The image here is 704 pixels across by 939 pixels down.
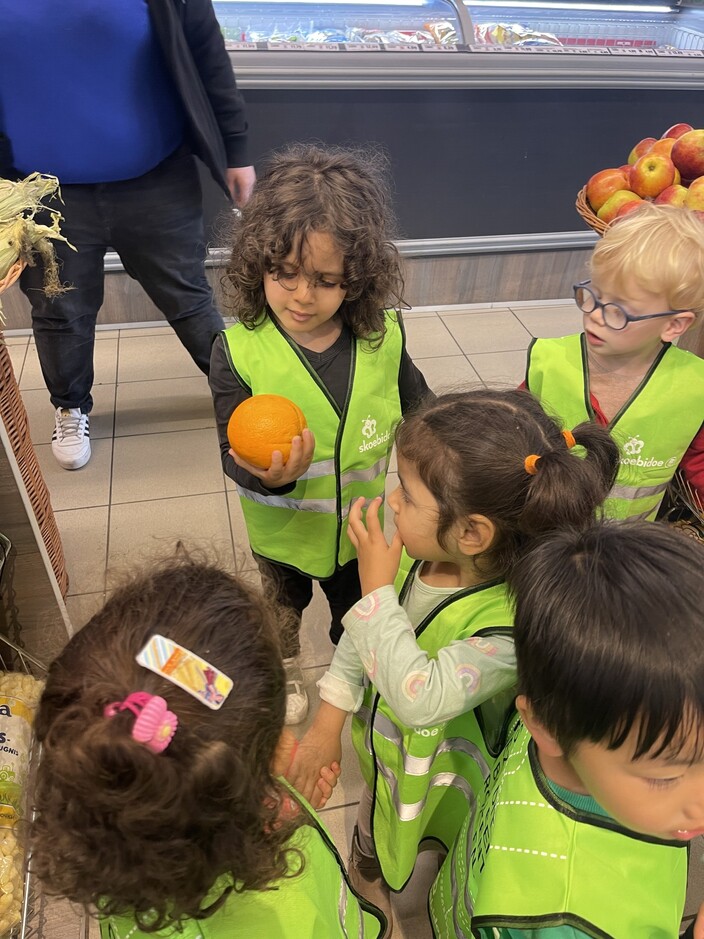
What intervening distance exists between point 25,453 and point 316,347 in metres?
0.86

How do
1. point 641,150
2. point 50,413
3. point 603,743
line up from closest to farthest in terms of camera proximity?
point 603,743 < point 641,150 < point 50,413

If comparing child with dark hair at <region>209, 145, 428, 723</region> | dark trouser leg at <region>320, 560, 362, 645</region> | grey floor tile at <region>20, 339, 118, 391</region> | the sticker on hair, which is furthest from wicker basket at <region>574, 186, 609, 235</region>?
grey floor tile at <region>20, 339, 118, 391</region>

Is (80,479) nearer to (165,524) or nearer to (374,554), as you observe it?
(165,524)

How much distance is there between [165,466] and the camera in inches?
108

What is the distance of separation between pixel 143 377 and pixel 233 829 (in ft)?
9.27

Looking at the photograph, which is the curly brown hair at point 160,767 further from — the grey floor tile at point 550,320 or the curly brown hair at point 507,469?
the grey floor tile at point 550,320

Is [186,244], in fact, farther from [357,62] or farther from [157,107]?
[357,62]

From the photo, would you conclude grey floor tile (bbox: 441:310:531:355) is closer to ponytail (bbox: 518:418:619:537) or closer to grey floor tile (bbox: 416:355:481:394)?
grey floor tile (bbox: 416:355:481:394)

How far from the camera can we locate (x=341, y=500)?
155 centimetres

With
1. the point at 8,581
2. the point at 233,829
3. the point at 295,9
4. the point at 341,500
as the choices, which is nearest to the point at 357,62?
the point at 295,9

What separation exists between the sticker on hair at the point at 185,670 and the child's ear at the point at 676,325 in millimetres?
1251

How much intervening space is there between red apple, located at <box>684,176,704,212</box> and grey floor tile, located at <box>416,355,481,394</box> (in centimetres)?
146

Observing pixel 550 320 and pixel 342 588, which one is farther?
pixel 550 320

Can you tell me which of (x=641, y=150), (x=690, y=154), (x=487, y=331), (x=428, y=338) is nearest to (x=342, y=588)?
(x=690, y=154)
